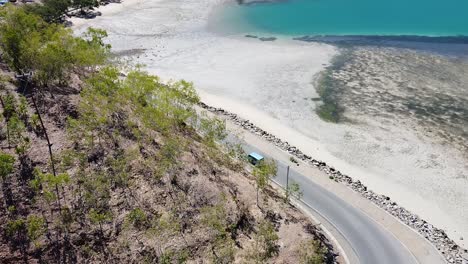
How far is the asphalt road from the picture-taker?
48.1m

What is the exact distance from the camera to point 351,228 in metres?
51.9

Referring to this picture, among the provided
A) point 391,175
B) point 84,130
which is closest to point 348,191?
point 391,175

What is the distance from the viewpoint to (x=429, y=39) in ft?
396

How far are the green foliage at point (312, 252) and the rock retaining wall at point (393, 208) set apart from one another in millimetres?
14941

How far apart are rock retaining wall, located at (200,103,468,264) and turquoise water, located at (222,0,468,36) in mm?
63818

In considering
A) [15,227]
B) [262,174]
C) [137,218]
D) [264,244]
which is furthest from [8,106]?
[264,244]

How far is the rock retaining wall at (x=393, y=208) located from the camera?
4984cm

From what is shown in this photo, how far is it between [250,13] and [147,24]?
37.8 metres

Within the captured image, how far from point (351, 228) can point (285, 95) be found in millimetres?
41394

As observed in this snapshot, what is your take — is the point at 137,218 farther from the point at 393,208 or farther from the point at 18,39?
the point at 393,208

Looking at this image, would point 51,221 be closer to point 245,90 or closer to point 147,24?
point 245,90

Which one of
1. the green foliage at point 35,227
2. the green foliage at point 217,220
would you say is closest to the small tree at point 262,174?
the green foliage at point 217,220

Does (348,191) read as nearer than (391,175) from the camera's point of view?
Yes

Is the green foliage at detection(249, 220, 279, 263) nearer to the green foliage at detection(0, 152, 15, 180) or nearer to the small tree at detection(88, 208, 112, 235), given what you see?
the small tree at detection(88, 208, 112, 235)
